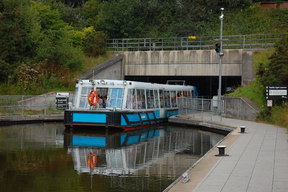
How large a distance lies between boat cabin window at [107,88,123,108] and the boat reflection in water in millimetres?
1821

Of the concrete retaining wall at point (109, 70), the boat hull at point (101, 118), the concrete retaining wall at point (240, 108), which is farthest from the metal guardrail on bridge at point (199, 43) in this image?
the boat hull at point (101, 118)

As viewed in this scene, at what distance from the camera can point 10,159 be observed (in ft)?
59.7

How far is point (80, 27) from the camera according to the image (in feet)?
174

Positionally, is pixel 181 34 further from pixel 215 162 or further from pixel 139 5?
pixel 215 162

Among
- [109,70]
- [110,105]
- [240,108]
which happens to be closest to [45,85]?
[109,70]

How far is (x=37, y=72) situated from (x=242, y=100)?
16653 mm

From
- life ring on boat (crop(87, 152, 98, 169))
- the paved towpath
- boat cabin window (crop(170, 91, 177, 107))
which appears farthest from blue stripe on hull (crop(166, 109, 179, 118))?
life ring on boat (crop(87, 152, 98, 169))

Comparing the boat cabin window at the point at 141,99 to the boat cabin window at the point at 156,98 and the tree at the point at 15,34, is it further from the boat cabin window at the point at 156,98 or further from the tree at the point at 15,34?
the tree at the point at 15,34

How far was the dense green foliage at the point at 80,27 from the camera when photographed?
40.0 m

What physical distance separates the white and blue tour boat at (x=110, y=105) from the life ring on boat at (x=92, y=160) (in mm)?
8525

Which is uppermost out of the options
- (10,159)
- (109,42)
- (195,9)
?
(195,9)

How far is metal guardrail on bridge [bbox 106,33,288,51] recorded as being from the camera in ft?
145

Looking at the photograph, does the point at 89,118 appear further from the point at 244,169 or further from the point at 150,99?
the point at 244,169

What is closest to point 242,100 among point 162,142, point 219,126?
point 219,126
